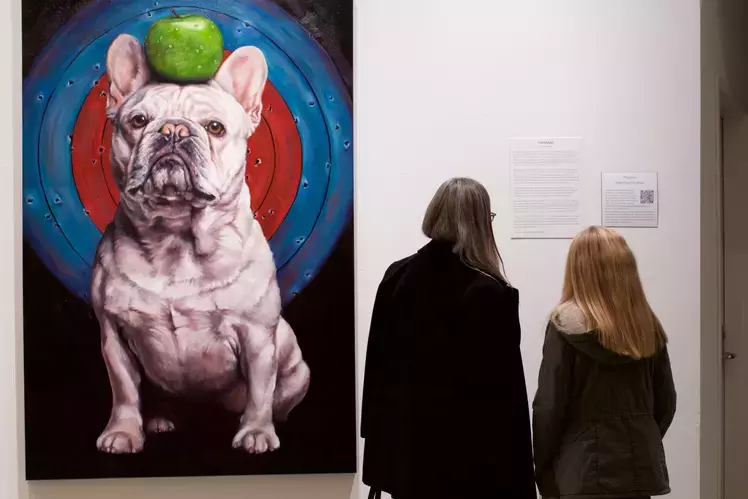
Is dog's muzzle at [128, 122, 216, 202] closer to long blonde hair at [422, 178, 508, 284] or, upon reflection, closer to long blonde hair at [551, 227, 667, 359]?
long blonde hair at [422, 178, 508, 284]

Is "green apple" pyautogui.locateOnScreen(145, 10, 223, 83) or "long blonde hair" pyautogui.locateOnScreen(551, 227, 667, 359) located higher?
"green apple" pyautogui.locateOnScreen(145, 10, 223, 83)

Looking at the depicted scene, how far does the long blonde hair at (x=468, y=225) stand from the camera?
1.87 metres

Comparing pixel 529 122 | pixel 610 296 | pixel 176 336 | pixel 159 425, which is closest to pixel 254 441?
pixel 159 425

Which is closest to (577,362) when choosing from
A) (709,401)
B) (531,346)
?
(531,346)

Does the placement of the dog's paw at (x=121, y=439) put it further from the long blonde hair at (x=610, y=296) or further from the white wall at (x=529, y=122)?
the long blonde hair at (x=610, y=296)

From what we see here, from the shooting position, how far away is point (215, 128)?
254 cm

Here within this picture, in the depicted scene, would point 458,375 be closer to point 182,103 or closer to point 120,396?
point 120,396

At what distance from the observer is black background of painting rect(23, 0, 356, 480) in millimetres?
2500

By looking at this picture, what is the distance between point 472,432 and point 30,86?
190cm

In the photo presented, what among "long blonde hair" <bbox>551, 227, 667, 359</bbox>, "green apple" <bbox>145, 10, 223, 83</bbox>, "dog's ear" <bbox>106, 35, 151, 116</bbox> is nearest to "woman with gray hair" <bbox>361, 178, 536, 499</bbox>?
A: "long blonde hair" <bbox>551, 227, 667, 359</bbox>

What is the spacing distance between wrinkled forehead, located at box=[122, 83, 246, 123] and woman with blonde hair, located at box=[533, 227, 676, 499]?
1341 millimetres

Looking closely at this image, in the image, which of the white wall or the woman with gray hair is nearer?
the woman with gray hair

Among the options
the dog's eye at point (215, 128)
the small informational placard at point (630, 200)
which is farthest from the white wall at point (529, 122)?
the dog's eye at point (215, 128)

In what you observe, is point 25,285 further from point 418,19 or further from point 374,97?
point 418,19
